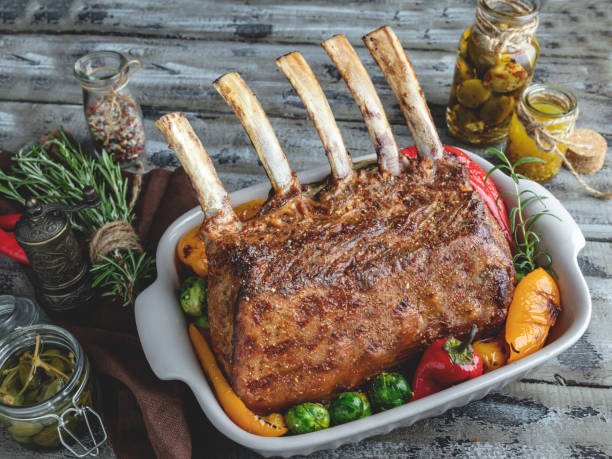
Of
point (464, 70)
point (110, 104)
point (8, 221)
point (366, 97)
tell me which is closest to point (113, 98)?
point (110, 104)

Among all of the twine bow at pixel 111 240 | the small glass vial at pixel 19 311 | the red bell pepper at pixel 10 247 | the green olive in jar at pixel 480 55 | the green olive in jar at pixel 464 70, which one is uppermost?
the green olive in jar at pixel 480 55

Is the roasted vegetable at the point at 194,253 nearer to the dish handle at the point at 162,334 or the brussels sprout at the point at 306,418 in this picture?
the dish handle at the point at 162,334

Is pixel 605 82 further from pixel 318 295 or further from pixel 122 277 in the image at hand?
pixel 122 277

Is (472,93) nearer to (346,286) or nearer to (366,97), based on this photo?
(366,97)

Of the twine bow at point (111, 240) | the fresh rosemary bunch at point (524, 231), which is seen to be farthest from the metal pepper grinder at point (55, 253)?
the fresh rosemary bunch at point (524, 231)

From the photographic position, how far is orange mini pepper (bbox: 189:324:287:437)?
1.91 metres

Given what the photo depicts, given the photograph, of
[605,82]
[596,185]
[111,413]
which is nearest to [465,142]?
[596,185]

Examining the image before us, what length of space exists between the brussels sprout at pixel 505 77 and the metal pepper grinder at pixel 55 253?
1.83m

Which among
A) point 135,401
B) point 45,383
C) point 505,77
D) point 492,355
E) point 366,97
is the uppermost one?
point 366,97

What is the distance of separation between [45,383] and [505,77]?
2.29 meters

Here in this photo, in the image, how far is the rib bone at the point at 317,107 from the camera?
215 centimetres

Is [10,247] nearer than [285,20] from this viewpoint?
Yes

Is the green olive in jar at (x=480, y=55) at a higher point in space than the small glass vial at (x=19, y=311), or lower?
higher

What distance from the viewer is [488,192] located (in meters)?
2.38
